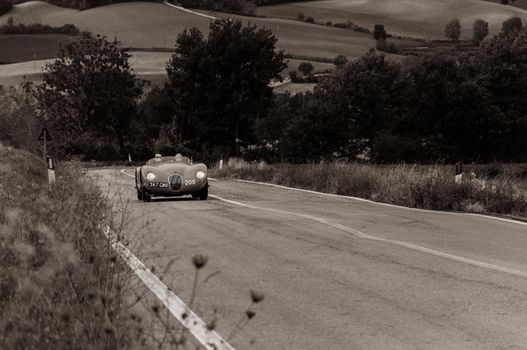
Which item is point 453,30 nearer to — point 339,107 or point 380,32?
point 380,32

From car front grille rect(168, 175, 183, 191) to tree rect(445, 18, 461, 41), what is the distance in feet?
327

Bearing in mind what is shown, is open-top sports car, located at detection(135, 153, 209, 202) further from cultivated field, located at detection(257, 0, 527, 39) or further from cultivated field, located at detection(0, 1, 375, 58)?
cultivated field, located at detection(257, 0, 527, 39)

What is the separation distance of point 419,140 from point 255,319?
62674mm

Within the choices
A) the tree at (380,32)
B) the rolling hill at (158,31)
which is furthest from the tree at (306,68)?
the tree at (380,32)

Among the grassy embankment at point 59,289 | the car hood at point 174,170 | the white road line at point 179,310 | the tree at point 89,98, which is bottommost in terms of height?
the tree at point 89,98

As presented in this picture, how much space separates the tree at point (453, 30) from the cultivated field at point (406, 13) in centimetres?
188

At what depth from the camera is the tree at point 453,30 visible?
4407 inches

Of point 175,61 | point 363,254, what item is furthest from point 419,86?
point 363,254

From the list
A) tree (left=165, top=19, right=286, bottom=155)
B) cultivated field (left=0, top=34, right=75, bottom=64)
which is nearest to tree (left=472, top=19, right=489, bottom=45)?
tree (left=165, top=19, right=286, bottom=155)

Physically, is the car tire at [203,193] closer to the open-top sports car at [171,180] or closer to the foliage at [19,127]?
the open-top sports car at [171,180]

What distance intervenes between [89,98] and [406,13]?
68.8 metres

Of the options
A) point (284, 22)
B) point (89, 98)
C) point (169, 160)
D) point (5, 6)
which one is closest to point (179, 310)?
point (169, 160)

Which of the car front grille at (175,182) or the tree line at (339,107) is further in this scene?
the tree line at (339,107)

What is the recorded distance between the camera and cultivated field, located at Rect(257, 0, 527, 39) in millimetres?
120688
